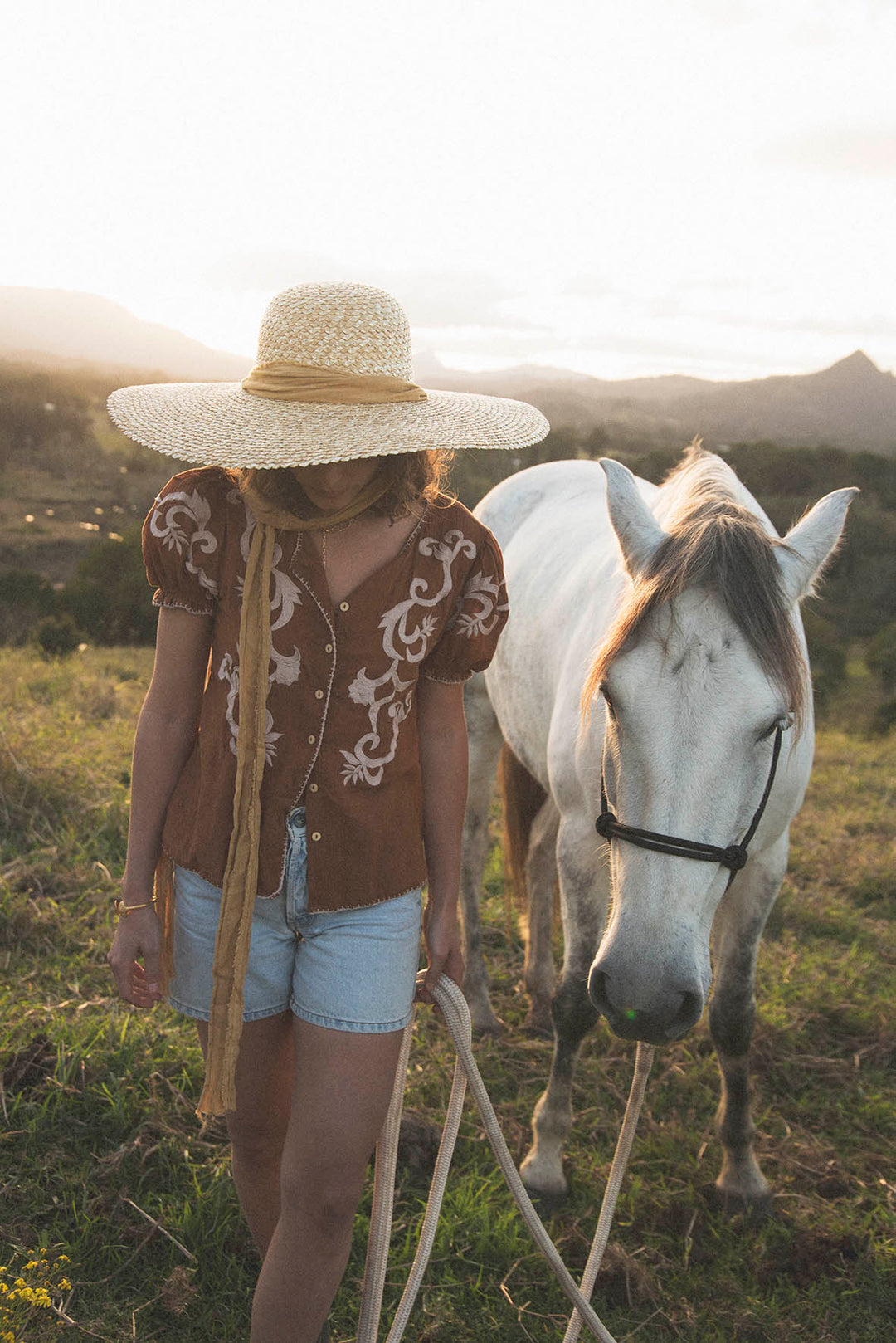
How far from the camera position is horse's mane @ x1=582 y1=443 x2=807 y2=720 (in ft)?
5.78

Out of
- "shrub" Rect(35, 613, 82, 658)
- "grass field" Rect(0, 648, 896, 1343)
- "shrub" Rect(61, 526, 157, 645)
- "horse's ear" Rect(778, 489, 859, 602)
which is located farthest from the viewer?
"shrub" Rect(61, 526, 157, 645)

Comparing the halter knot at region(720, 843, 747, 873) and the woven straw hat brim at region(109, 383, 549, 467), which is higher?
the woven straw hat brim at region(109, 383, 549, 467)

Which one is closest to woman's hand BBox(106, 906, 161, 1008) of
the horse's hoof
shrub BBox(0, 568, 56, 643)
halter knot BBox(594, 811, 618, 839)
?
halter knot BBox(594, 811, 618, 839)

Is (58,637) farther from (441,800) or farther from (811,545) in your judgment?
(811,545)

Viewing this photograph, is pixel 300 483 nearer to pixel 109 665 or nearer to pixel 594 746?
pixel 594 746

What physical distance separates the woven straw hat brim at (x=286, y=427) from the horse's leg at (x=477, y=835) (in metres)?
1.97

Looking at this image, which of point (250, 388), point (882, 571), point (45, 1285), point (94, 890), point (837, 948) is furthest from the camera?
point (882, 571)

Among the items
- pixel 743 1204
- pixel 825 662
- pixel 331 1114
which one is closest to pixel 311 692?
pixel 331 1114

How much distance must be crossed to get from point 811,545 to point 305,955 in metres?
1.31

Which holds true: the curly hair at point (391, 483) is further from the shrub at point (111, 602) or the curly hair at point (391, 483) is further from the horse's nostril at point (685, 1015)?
the shrub at point (111, 602)

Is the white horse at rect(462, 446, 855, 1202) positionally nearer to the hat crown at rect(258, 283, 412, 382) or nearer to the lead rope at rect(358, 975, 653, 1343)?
the lead rope at rect(358, 975, 653, 1343)

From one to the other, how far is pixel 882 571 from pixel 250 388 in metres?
17.5

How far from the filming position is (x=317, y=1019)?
152cm

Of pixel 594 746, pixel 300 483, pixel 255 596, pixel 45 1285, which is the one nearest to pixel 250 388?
pixel 300 483
